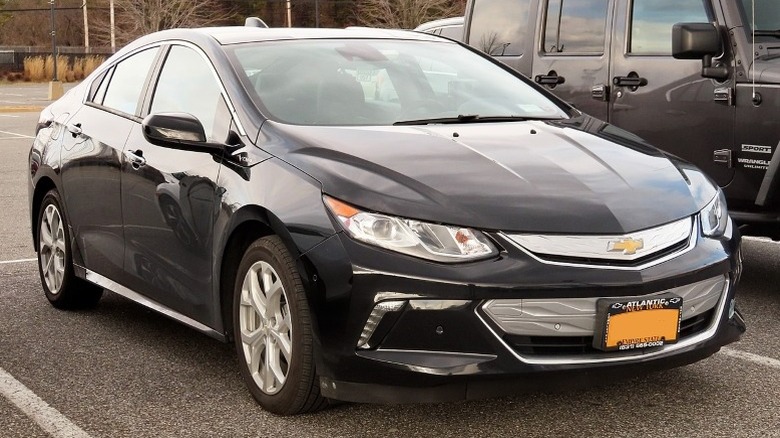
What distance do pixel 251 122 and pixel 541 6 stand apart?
4.13m

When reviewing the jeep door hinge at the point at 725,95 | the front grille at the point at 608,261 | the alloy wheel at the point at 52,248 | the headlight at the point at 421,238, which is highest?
the jeep door hinge at the point at 725,95

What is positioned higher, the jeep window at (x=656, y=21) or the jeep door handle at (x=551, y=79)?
the jeep window at (x=656, y=21)

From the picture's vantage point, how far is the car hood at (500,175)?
4.18m

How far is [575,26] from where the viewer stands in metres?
8.18

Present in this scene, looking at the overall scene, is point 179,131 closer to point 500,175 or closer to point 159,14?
point 500,175

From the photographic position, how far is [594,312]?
4.09 metres

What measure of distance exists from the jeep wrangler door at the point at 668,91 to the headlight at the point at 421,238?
3.30 meters

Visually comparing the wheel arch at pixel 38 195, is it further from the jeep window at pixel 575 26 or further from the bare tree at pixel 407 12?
the bare tree at pixel 407 12

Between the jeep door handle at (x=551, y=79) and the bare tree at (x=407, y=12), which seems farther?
the bare tree at (x=407, y=12)

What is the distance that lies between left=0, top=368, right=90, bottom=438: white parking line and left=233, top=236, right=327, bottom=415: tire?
680mm

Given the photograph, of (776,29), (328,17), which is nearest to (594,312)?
(776,29)

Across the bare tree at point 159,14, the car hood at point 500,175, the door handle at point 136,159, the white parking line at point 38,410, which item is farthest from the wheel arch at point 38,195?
the bare tree at point 159,14

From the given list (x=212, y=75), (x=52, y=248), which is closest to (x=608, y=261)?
(x=212, y=75)

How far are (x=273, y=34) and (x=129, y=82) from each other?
0.87m
